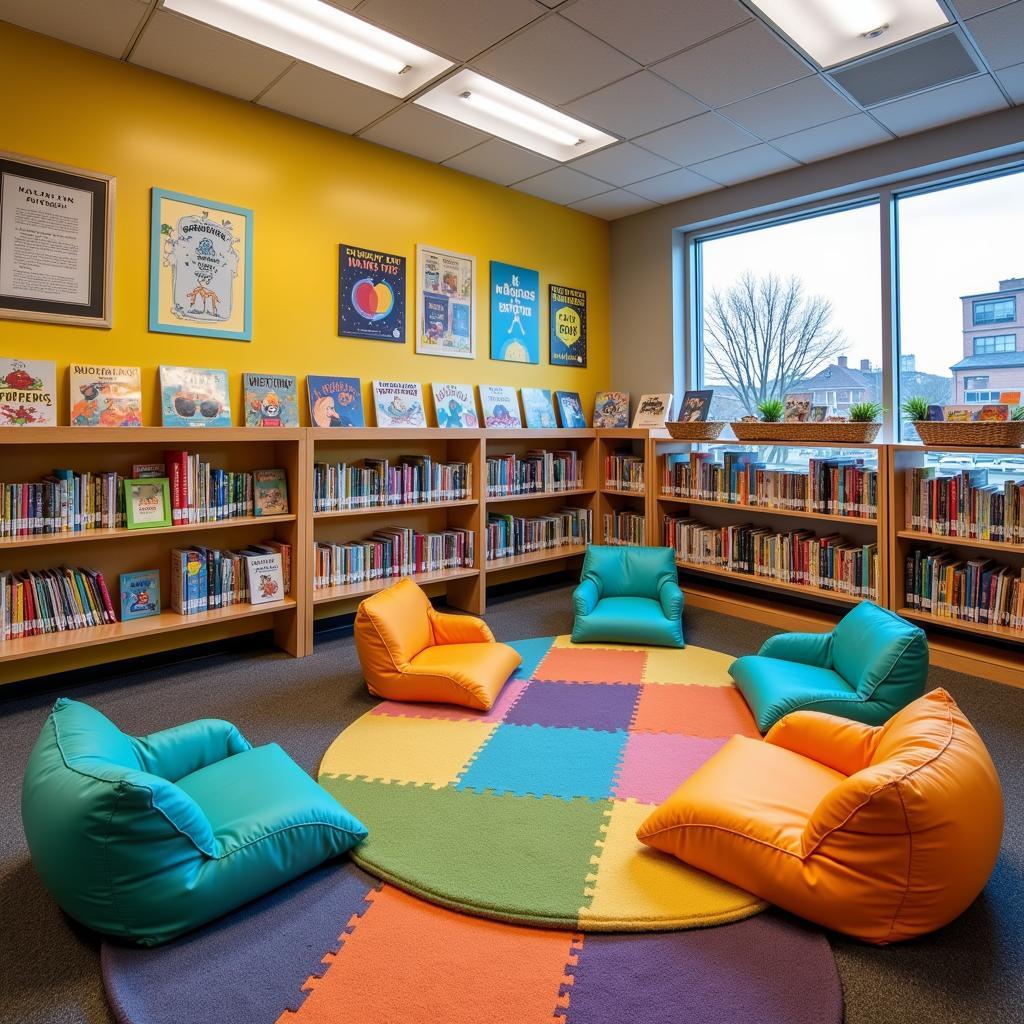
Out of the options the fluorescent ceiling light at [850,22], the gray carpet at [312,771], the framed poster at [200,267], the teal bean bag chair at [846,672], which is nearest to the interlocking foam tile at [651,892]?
the gray carpet at [312,771]

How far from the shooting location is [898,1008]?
5.53ft

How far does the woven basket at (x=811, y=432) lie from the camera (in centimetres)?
438

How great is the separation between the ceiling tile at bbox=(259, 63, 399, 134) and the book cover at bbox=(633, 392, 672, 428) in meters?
2.94

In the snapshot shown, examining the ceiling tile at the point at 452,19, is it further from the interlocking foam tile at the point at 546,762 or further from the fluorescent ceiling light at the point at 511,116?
the interlocking foam tile at the point at 546,762

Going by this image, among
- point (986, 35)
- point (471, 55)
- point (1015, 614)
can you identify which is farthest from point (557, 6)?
point (1015, 614)

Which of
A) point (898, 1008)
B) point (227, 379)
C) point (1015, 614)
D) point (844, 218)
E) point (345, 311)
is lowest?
point (898, 1008)

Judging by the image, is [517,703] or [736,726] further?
[517,703]

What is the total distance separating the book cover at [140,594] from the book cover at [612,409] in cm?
369

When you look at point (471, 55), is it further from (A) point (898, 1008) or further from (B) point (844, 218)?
(A) point (898, 1008)

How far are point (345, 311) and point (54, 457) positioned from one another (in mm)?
1863

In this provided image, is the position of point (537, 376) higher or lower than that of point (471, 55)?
lower

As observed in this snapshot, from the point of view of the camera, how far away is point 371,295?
15.5 feet

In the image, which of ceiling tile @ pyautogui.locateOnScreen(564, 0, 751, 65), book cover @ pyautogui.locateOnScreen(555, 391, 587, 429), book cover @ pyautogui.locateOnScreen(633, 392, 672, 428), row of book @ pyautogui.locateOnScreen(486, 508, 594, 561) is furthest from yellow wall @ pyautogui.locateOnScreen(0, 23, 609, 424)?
ceiling tile @ pyautogui.locateOnScreen(564, 0, 751, 65)

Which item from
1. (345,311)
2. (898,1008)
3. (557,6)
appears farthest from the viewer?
(345,311)
